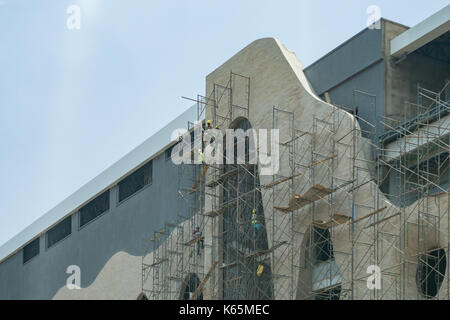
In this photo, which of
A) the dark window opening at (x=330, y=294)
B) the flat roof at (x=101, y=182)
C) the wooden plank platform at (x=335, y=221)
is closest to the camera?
the wooden plank platform at (x=335, y=221)

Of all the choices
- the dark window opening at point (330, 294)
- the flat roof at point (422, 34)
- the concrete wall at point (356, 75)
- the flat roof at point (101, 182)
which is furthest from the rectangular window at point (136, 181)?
the flat roof at point (422, 34)

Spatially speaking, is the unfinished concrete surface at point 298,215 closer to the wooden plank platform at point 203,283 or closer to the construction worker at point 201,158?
the wooden plank platform at point 203,283

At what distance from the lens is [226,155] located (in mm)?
36031

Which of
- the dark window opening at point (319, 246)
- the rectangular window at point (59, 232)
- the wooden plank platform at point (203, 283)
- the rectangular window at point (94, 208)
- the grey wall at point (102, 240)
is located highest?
the rectangular window at point (94, 208)

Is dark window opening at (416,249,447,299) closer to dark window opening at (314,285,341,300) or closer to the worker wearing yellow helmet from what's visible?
dark window opening at (314,285,341,300)

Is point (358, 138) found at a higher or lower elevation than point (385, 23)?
lower

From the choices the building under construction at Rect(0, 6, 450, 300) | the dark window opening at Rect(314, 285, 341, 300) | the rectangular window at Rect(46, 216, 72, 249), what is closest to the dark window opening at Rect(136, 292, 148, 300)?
the building under construction at Rect(0, 6, 450, 300)

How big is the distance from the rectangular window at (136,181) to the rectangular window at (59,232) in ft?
24.1

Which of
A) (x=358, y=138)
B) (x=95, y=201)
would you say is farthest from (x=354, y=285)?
(x=95, y=201)

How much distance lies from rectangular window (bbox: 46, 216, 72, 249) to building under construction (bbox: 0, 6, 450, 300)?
419 inches

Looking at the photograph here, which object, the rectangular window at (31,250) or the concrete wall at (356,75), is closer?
the concrete wall at (356,75)

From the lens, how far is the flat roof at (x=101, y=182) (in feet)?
139
